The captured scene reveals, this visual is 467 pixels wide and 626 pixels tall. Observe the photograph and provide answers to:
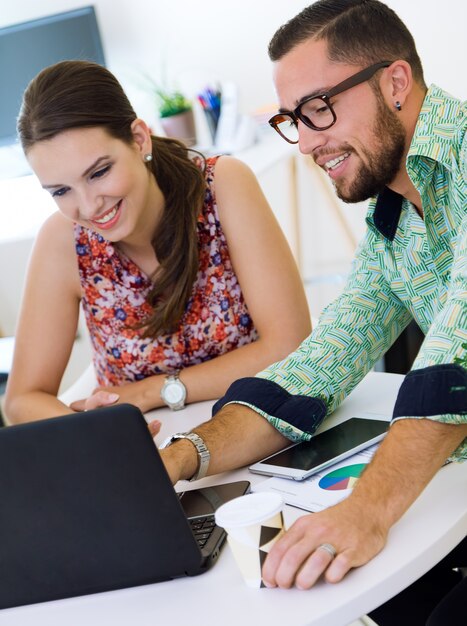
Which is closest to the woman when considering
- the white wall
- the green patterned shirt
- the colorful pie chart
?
the green patterned shirt

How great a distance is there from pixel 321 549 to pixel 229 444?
0.34 m

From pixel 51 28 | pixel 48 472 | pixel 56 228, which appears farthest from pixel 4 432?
pixel 51 28

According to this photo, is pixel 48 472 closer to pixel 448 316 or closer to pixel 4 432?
pixel 4 432

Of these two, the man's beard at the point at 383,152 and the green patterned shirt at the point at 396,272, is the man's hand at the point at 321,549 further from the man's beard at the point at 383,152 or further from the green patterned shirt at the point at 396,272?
the man's beard at the point at 383,152

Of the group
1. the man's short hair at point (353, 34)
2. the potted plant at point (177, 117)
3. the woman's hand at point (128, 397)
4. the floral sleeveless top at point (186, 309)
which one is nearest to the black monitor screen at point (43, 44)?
the potted plant at point (177, 117)

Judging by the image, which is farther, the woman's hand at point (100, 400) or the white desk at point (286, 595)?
the woman's hand at point (100, 400)

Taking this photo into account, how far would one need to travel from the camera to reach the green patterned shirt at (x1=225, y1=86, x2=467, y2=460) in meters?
1.19

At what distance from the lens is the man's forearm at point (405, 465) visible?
3.07 ft

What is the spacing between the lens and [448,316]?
1011 mm

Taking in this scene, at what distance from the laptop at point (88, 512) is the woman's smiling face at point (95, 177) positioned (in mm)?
812

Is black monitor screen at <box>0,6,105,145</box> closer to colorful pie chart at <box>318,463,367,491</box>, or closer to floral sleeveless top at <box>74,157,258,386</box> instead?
floral sleeveless top at <box>74,157,258,386</box>

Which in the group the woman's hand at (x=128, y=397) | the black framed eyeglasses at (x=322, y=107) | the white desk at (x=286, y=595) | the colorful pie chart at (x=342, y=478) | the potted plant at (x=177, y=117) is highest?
the potted plant at (x=177, y=117)

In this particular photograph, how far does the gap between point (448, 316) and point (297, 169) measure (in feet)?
9.70

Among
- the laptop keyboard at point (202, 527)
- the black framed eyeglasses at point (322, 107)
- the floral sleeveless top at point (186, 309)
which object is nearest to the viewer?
the laptop keyboard at point (202, 527)
